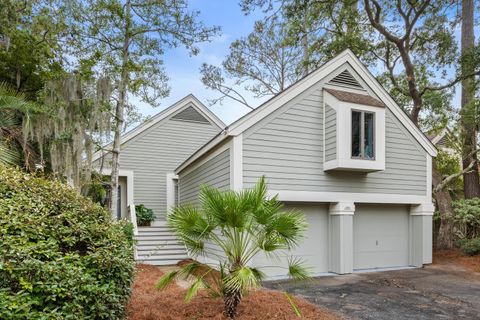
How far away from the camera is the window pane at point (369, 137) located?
8.94m

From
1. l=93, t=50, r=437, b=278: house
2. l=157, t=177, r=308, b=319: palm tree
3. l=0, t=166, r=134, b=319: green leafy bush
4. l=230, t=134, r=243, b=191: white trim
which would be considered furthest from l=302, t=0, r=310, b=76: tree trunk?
l=0, t=166, r=134, b=319: green leafy bush

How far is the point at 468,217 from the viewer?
11680 mm

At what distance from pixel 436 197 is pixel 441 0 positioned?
7.74 meters

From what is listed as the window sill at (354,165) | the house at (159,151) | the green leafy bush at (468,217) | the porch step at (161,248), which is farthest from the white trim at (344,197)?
the house at (159,151)

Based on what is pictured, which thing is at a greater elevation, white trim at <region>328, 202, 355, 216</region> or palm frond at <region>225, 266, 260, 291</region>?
white trim at <region>328, 202, 355, 216</region>

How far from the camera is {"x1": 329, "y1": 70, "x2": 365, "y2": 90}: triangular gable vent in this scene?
9.57 m

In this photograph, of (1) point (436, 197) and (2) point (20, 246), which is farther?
(1) point (436, 197)

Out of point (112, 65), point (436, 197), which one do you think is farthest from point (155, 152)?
point (436, 197)

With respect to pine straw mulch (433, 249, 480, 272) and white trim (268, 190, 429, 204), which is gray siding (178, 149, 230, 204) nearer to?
white trim (268, 190, 429, 204)

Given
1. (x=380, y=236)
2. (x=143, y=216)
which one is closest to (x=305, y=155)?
(x=380, y=236)

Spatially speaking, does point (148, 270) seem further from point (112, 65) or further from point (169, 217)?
point (112, 65)

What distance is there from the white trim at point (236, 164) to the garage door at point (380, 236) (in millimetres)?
3857

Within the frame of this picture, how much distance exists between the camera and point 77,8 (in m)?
10.1

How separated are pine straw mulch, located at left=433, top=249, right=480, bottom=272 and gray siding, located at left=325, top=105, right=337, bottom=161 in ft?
17.8
